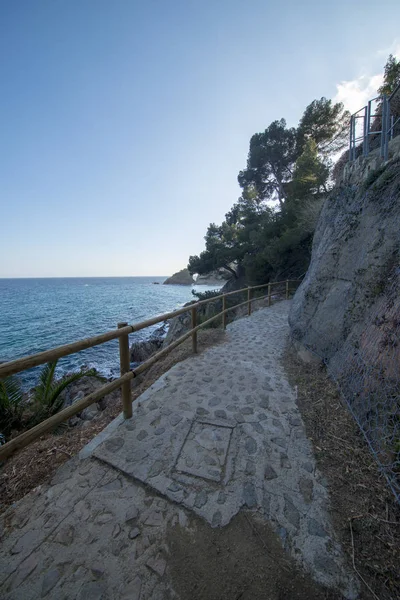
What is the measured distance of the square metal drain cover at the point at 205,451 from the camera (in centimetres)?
204

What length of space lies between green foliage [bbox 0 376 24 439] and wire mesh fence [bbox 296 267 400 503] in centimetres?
487

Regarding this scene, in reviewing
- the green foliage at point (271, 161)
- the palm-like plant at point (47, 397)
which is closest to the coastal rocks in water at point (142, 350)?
the palm-like plant at point (47, 397)

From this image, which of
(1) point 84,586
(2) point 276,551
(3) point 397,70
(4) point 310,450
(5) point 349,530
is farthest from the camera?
(3) point 397,70

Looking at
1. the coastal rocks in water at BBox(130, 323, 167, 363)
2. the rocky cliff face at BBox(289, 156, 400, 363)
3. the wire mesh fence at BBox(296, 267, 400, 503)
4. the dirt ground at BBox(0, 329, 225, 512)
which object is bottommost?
the coastal rocks in water at BBox(130, 323, 167, 363)

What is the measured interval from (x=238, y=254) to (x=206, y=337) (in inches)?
516

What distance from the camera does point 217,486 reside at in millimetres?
1899

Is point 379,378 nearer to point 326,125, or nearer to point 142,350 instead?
point 142,350

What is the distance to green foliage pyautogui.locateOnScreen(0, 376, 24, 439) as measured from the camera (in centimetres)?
359

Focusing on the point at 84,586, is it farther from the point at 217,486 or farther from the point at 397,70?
the point at 397,70

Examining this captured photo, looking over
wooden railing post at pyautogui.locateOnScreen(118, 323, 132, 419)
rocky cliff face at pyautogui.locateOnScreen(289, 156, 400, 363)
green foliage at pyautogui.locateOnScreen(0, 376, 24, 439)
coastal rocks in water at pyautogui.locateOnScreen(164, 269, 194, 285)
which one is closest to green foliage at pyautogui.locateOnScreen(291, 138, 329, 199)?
rocky cliff face at pyautogui.locateOnScreen(289, 156, 400, 363)

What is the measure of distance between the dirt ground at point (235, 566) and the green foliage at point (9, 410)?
138 inches

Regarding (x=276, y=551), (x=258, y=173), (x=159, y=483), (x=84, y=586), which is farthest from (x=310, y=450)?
(x=258, y=173)

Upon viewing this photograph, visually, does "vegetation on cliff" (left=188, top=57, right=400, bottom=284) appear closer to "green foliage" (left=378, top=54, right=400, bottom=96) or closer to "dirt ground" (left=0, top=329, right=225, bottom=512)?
"green foliage" (left=378, top=54, right=400, bottom=96)

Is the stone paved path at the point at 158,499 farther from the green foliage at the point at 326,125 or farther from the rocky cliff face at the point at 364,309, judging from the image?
the green foliage at the point at 326,125
